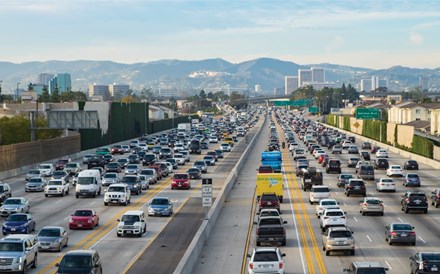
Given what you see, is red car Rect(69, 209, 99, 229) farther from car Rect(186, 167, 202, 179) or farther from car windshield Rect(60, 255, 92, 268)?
car Rect(186, 167, 202, 179)

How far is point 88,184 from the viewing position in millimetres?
A: 63562

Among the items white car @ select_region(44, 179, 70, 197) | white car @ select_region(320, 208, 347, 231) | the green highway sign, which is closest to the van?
white car @ select_region(44, 179, 70, 197)

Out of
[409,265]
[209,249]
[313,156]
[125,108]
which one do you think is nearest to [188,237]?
[209,249]

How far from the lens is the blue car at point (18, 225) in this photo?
4222 cm

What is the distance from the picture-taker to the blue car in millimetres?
42219

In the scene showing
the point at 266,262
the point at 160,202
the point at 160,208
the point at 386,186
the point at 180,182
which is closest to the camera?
the point at 266,262

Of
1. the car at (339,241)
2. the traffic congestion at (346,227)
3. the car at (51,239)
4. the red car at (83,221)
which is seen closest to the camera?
the traffic congestion at (346,227)

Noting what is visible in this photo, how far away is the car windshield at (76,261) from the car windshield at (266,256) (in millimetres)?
5931

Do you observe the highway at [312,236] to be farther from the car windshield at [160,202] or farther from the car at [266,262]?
the car windshield at [160,202]

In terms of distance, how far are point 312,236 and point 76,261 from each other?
16603 mm

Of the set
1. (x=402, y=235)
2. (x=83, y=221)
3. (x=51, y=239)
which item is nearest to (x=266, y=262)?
(x=402, y=235)

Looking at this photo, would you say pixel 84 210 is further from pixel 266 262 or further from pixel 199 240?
pixel 266 262

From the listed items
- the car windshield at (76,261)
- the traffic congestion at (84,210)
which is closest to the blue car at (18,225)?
the traffic congestion at (84,210)

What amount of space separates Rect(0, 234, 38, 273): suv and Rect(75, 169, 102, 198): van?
2872 centimetres
